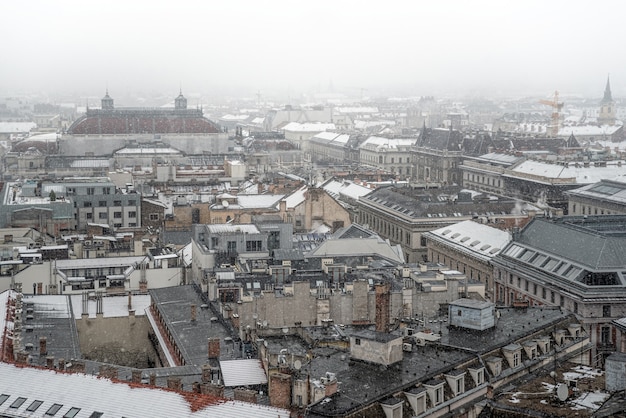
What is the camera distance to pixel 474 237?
88.5m

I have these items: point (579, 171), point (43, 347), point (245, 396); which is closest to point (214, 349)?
point (43, 347)

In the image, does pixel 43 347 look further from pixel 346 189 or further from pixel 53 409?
pixel 346 189

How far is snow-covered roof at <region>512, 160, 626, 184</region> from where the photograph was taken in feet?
414

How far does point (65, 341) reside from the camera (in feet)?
183

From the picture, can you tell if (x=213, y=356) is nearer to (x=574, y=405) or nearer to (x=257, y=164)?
(x=574, y=405)

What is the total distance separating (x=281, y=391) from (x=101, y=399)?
7025mm

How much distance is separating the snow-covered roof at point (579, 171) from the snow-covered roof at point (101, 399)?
93.0 m

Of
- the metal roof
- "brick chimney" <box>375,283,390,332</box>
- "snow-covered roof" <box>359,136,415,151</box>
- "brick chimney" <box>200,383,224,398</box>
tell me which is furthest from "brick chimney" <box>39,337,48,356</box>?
"snow-covered roof" <box>359,136,415,151</box>

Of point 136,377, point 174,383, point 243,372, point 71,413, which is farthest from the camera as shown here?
point 243,372

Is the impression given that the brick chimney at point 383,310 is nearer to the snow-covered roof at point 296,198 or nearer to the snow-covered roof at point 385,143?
the snow-covered roof at point 296,198

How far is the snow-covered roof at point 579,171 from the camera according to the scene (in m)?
126

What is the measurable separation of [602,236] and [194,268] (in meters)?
29.4

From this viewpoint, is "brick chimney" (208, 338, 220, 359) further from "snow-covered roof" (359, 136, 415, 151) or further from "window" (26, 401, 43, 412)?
"snow-covered roof" (359, 136, 415, 151)

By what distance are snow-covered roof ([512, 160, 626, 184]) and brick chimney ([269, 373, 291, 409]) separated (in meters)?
90.8
